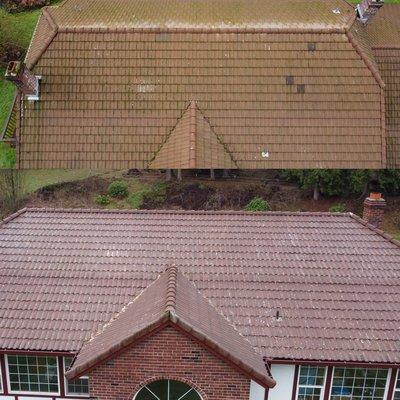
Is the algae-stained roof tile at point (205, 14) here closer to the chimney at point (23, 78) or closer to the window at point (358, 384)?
the chimney at point (23, 78)

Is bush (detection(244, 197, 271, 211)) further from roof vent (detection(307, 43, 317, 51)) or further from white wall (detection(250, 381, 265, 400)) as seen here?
white wall (detection(250, 381, 265, 400))

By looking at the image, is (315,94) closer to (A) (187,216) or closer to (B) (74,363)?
(A) (187,216)

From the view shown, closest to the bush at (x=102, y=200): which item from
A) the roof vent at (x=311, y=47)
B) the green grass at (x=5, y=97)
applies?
the green grass at (x=5, y=97)

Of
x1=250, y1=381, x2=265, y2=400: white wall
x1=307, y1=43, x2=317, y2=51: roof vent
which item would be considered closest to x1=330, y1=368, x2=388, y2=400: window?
x1=250, y1=381, x2=265, y2=400: white wall

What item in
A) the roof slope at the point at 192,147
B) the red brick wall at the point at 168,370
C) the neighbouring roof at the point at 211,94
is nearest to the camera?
the red brick wall at the point at 168,370

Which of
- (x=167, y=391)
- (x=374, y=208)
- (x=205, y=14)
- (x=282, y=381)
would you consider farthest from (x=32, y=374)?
(x=205, y=14)

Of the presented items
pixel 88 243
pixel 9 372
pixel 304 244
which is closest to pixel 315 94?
pixel 304 244
